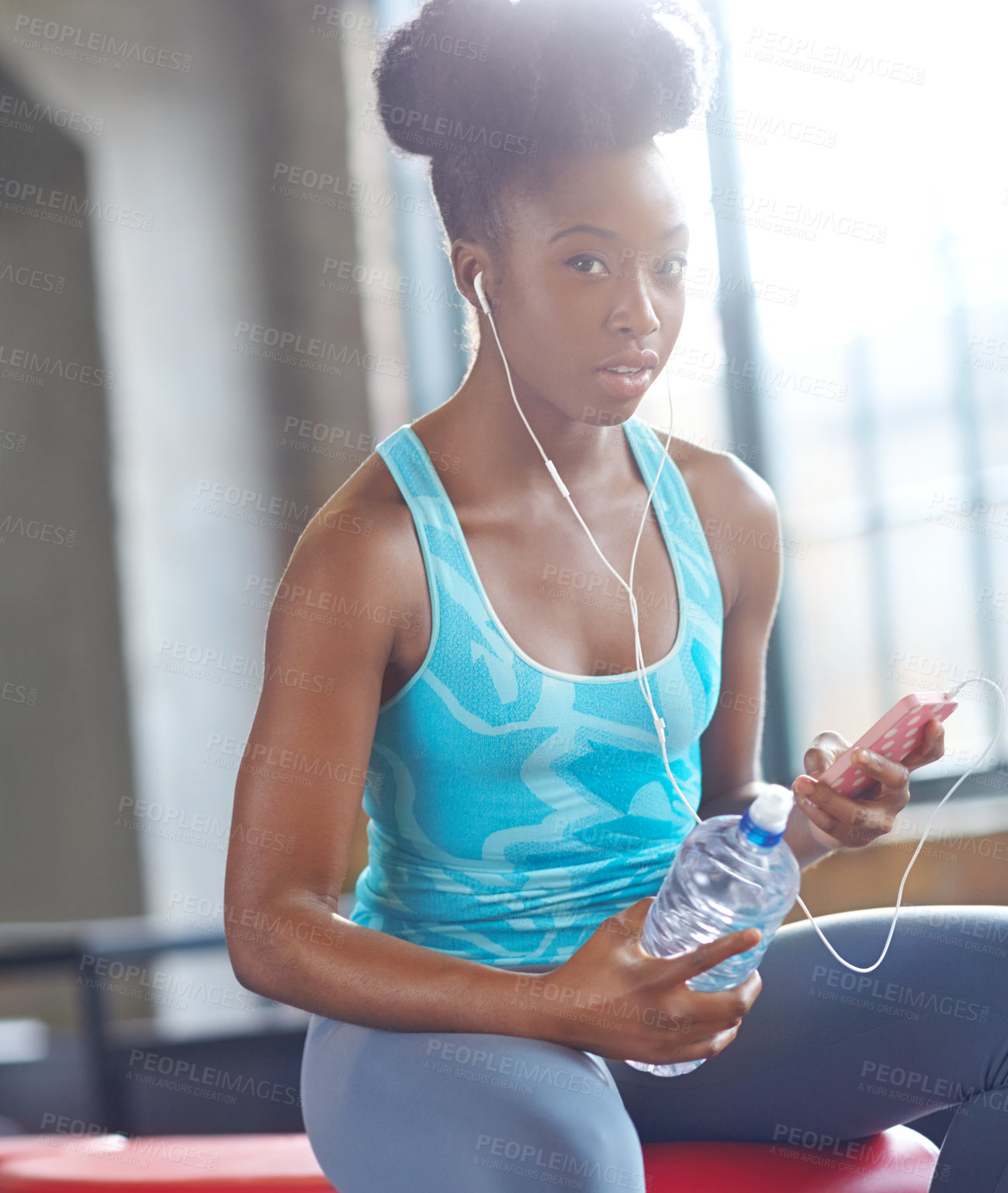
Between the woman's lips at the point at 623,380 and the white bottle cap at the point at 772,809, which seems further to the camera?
the woman's lips at the point at 623,380

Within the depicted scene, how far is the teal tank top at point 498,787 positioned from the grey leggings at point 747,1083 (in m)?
0.11

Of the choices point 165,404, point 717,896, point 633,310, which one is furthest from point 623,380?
point 165,404

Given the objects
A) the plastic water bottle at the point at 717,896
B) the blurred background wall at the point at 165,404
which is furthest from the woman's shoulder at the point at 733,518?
the blurred background wall at the point at 165,404

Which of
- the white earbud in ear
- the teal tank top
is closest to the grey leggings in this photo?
the teal tank top

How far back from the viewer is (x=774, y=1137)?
0.90 m

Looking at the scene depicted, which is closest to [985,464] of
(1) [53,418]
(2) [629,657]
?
(2) [629,657]

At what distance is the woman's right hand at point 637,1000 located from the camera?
A: 692 mm

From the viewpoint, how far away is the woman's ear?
0.95 meters

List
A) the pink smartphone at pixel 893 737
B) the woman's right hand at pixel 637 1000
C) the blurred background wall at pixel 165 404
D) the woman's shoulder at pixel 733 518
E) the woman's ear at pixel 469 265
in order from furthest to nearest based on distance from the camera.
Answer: the blurred background wall at pixel 165 404 < the woman's shoulder at pixel 733 518 < the woman's ear at pixel 469 265 < the pink smartphone at pixel 893 737 < the woman's right hand at pixel 637 1000

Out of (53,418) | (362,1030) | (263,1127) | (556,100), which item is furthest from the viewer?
(53,418)

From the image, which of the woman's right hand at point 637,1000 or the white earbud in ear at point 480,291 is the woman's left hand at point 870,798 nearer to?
the woman's right hand at point 637,1000

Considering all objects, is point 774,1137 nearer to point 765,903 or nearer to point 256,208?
point 765,903

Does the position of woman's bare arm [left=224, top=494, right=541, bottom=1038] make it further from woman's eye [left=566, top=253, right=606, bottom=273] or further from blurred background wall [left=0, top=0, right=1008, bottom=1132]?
blurred background wall [left=0, top=0, right=1008, bottom=1132]

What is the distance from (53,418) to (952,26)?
2.20 metres
